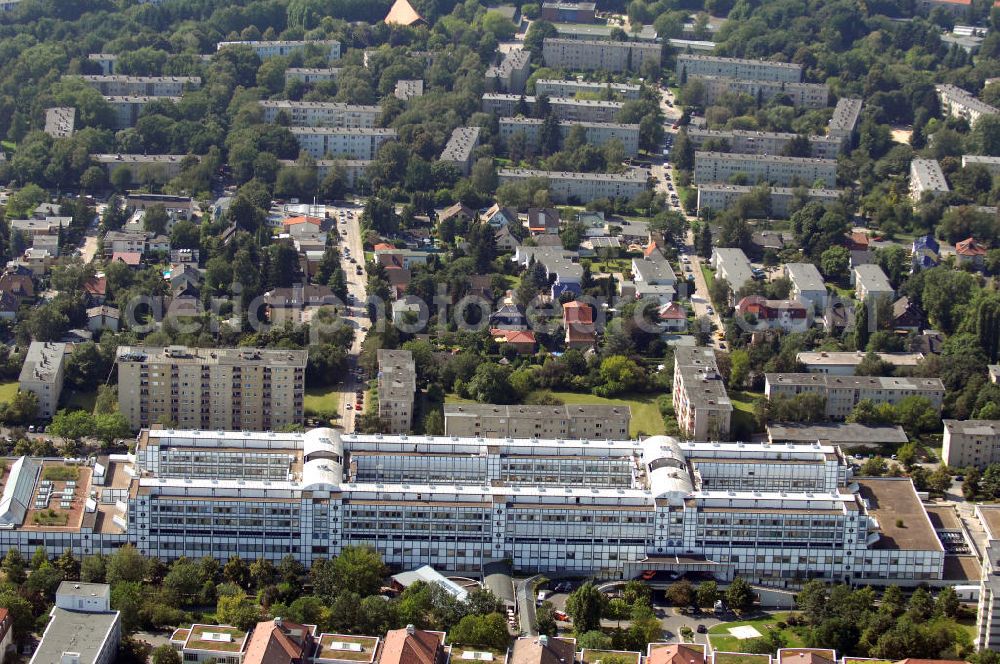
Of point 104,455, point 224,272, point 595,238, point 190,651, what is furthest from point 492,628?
point 595,238

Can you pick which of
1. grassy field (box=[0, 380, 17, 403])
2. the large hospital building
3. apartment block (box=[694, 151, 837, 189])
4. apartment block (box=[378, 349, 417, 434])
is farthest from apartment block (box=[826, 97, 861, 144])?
grassy field (box=[0, 380, 17, 403])

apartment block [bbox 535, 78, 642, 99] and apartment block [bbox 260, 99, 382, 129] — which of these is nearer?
apartment block [bbox 260, 99, 382, 129]

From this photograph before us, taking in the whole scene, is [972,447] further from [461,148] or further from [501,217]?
[461,148]

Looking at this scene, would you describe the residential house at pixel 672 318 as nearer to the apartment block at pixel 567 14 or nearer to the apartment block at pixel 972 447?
the apartment block at pixel 972 447

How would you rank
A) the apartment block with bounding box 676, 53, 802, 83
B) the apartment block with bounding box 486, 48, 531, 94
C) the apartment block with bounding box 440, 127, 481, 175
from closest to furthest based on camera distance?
the apartment block with bounding box 440, 127, 481, 175 < the apartment block with bounding box 486, 48, 531, 94 < the apartment block with bounding box 676, 53, 802, 83

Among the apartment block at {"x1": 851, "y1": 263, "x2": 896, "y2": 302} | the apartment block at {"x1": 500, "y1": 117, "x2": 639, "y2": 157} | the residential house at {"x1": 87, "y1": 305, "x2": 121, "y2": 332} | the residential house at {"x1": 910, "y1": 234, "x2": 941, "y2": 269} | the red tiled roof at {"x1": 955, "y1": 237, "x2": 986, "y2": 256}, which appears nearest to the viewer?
the residential house at {"x1": 87, "y1": 305, "x2": 121, "y2": 332}

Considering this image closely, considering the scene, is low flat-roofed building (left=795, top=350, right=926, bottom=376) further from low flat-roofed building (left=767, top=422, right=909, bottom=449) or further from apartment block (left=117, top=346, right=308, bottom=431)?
apartment block (left=117, top=346, right=308, bottom=431)

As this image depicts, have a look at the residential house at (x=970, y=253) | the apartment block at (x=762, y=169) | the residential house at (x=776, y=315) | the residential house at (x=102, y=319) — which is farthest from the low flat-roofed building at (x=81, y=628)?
the apartment block at (x=762, y=169)
